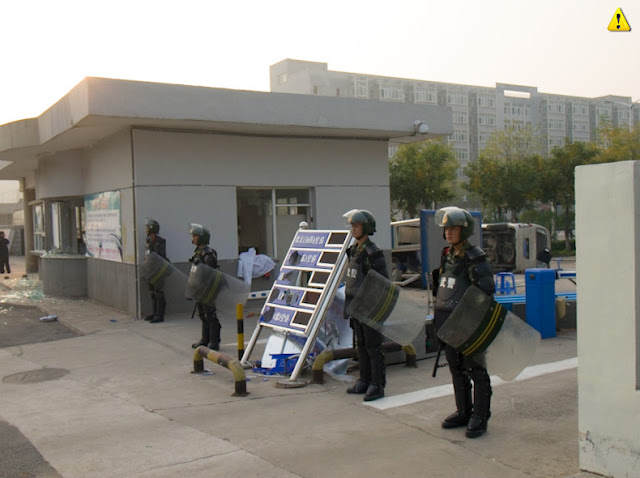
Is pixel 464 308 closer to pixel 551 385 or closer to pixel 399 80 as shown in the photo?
pixel 551 385

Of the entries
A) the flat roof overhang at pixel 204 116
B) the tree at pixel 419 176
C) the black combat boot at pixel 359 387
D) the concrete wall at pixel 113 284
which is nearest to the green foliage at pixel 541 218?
the tree at pixel 419 176

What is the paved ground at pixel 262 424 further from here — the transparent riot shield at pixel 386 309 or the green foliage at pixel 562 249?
the green foliage at pixel 562 249

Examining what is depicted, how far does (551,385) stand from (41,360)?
6929 mm

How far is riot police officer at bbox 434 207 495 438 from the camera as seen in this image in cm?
526

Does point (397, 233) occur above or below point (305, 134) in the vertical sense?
below

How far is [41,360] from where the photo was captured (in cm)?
909

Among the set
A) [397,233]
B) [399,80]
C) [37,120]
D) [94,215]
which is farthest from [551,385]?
[399,80]

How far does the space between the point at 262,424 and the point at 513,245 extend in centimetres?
1852

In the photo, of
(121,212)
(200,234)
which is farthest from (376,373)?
(121,212)

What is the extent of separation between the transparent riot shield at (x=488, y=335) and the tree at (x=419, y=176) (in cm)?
3125

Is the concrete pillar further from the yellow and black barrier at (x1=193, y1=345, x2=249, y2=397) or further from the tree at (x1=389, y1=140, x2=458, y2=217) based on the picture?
the tree at (x1=389, y1=140, x2=458, y2=217)

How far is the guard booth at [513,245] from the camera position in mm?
22359

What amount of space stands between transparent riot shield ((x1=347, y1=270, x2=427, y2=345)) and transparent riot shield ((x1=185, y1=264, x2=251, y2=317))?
2.81 metres

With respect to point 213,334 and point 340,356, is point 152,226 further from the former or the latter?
point 340,356
